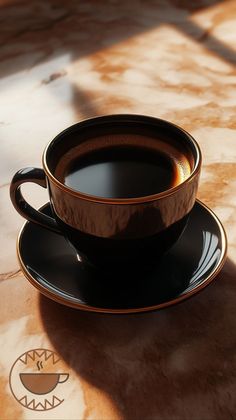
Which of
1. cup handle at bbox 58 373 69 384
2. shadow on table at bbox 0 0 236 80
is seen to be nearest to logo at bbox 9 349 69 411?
cup handle at bbox 58 373 69 384

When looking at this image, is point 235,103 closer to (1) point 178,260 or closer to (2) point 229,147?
(2) point 229,147

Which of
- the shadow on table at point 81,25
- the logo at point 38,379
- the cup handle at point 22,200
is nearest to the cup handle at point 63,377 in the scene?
the logo at point 38,379

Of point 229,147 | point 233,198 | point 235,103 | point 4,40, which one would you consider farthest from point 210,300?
point 4,40

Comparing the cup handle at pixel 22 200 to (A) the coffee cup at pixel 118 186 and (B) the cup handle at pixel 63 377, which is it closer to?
(A) the coffee cup at pixel 118 186

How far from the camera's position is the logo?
41 centimetres

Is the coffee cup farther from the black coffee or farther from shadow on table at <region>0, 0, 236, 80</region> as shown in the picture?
shadow on table at <region>0, 0, 236, 80</region>

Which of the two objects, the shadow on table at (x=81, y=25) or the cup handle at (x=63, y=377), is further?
the shadow on table at (x=81, y=25)

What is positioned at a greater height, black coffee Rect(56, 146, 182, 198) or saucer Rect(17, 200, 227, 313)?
black coffee Rect(56, 146, 182, 198)

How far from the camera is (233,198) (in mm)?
613

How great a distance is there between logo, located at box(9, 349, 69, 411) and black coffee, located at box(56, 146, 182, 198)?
14 cm

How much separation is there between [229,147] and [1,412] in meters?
0.44

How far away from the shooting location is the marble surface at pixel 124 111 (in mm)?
418

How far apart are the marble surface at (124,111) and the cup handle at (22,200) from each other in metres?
0.06

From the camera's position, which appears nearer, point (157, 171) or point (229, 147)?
point (157, 171)
